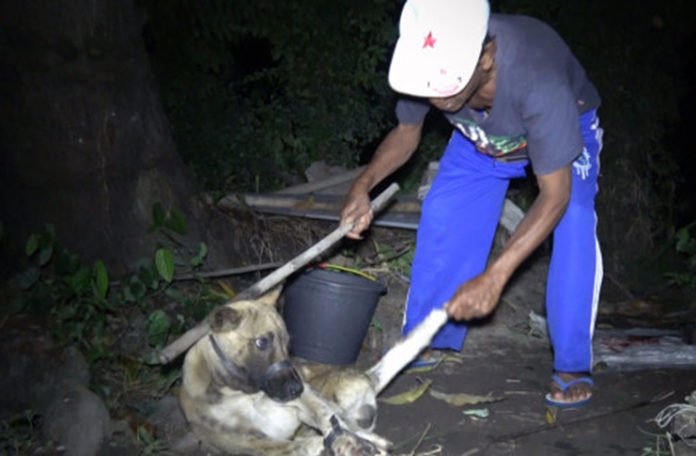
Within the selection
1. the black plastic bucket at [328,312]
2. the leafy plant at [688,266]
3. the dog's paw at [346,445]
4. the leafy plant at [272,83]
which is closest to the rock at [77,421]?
the black plastic bucket at [328,312]

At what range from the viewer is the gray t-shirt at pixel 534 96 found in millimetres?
4531

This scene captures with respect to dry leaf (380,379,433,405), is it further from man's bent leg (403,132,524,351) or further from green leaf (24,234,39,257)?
green leaf (24,234,39,257)

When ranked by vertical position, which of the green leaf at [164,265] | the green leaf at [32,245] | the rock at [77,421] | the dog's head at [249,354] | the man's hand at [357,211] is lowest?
the rock at [77,421]

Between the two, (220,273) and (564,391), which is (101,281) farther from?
(564,391)

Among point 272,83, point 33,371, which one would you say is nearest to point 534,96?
point 33,371

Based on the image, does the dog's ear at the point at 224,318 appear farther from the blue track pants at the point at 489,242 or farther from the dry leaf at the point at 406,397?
the blue track pants at the point at 489,242

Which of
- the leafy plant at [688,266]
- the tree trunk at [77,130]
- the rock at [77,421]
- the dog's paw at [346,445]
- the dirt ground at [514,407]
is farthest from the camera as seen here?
the leafy plant at [688,266]

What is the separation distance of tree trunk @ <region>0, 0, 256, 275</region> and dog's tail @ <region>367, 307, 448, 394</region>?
73.9 inches

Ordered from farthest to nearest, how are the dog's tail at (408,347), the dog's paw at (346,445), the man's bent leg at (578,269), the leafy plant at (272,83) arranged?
the leafy plant at (272,83)
the man's bent leg at (578,269)
the dog's tail at (408,347)
the dog's paw at (346,445)

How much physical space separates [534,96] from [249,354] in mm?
1823

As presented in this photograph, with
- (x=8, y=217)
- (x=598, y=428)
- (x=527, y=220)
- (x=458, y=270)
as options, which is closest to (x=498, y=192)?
(x=458, y=270)

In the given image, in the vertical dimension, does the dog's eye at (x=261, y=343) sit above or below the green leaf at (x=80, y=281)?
above

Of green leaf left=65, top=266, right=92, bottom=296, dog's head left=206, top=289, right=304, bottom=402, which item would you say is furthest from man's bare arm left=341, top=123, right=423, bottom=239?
green leaf left=65, top=266, right=92, bottom=296

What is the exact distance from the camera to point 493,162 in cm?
545
